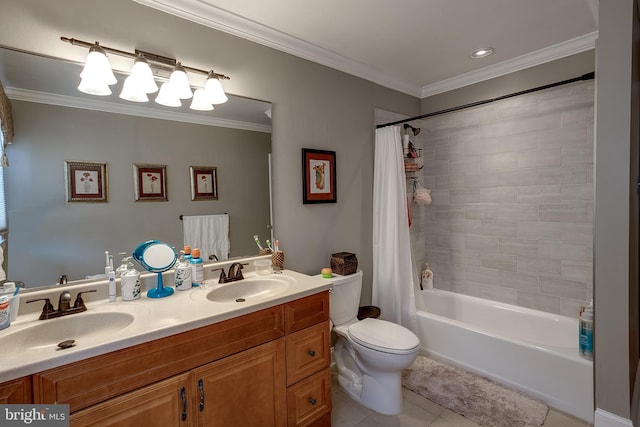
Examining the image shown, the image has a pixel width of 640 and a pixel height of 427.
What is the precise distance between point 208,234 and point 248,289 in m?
0.41

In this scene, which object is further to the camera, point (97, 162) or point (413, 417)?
point (413, 417)

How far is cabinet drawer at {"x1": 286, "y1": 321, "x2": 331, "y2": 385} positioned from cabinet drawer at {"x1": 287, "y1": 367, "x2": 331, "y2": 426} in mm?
45

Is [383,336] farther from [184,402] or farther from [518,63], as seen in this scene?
[518,63]

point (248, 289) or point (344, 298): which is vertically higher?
point (248, 289)

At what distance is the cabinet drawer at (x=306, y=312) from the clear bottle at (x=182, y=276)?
555 millimetres

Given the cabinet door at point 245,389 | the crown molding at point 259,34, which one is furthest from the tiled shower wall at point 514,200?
the cabinet door at point 245,389

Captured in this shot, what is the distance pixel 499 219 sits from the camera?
9.20ft

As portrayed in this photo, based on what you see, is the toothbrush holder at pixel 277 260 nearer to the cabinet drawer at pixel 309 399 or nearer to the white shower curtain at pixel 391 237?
the cabinet drawer at pixel 309 399

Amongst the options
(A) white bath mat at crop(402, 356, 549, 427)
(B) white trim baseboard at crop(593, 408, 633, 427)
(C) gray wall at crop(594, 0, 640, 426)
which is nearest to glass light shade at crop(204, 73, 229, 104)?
(C) gray wall at crop(594, 0, 640, 426)

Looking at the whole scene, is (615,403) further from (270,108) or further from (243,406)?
(270,108)

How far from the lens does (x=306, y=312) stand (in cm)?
167

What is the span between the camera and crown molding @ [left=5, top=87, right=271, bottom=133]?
1.40 metres

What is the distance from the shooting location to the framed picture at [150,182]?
1654 mm

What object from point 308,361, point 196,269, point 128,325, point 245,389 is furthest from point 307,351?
point 128,325
